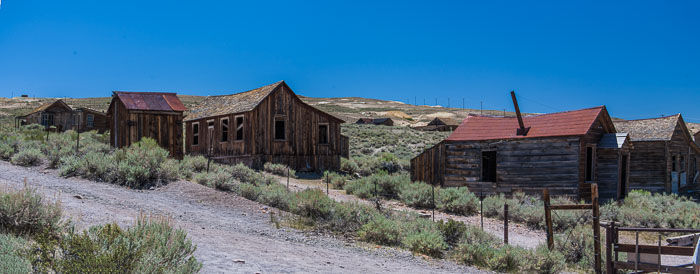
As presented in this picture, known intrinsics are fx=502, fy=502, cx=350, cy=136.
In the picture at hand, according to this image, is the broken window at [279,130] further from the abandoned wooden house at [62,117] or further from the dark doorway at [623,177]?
the abandoned wooden house at [62,117]

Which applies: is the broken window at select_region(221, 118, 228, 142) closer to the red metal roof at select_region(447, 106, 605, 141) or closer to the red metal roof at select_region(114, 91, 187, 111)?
the red metal roof at select_region(114, 91, 187, 111)

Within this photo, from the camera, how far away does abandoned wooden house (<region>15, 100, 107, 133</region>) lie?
40.0m

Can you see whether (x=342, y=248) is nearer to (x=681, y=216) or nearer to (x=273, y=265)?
(x=273, y=265)

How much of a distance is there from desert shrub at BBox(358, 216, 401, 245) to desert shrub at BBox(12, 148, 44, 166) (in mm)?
10037

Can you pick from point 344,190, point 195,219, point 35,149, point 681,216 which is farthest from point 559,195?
point 35,149

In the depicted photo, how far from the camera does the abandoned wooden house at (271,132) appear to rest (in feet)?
73.8

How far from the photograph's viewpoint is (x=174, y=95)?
64.9ft

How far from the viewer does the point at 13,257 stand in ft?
13.4

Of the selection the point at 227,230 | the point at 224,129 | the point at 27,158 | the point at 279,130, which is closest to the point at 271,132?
the point at 279,130

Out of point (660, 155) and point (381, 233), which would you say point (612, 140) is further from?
point (381, 233)

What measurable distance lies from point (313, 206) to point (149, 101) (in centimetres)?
1099

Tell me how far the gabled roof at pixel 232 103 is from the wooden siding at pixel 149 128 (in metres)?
3.96

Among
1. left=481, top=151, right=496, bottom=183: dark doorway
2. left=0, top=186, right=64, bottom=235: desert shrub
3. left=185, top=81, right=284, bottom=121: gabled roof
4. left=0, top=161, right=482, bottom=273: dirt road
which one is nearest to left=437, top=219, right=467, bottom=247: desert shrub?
left=0, top=161, right=482, bottom=273: dirt road

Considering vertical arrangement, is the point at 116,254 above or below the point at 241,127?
below
